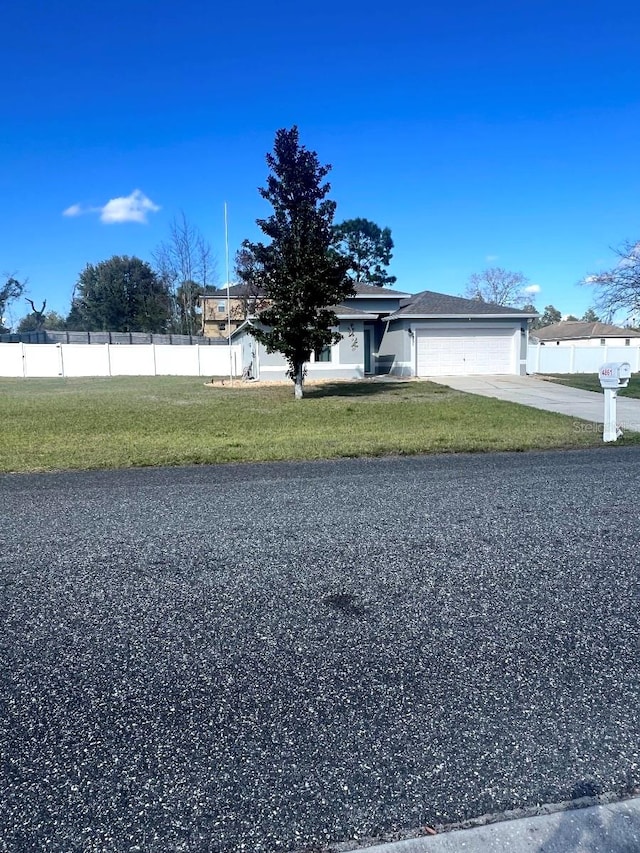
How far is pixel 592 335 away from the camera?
163ft

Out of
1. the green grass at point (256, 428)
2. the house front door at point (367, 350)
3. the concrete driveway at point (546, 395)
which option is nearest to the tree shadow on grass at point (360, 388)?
the green grass at point (256, 428)

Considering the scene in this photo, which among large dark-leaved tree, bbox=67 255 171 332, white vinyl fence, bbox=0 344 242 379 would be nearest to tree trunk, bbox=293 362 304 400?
white vinyl fence, bbox=0 344 242 379

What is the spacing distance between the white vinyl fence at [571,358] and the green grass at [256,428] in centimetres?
1147

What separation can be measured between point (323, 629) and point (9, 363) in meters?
31.3

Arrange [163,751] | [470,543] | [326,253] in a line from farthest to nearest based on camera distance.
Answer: [326,253] < [470,543] < [163,751]

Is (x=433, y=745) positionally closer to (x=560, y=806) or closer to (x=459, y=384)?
(x=560, y=806)

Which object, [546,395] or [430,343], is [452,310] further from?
[546,395]

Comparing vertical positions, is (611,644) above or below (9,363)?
below

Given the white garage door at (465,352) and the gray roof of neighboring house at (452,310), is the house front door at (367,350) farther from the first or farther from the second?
the white garage door at (465,352)

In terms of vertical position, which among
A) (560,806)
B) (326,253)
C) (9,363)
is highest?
(326,253)

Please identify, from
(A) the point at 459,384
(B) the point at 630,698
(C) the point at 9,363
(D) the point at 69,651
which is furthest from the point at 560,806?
(C) the point at 9,363

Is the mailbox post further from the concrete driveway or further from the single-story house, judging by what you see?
the single-story house

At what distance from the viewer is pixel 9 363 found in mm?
29594

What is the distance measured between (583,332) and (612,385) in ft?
156
